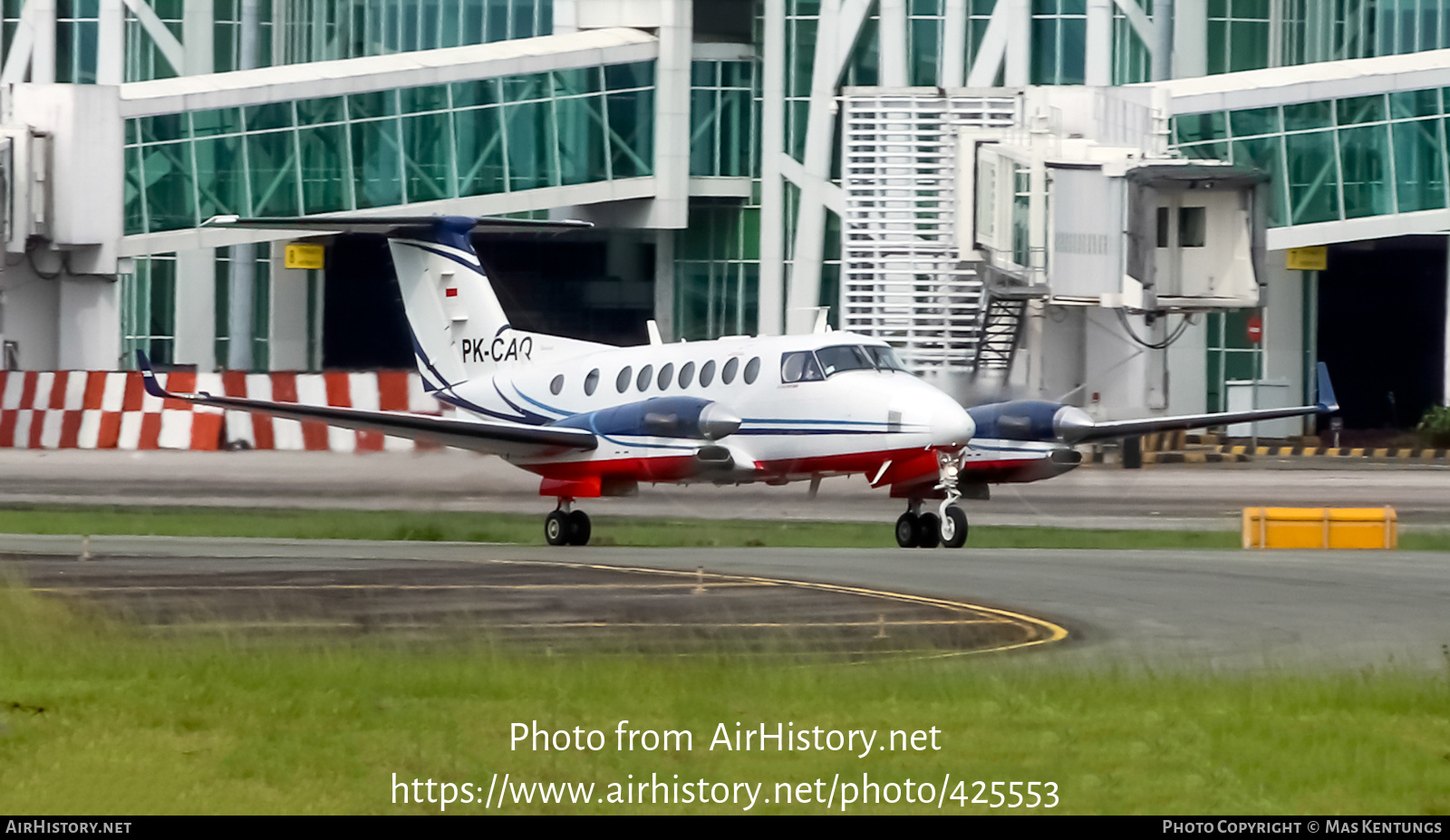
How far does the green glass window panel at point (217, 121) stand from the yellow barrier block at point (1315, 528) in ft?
100

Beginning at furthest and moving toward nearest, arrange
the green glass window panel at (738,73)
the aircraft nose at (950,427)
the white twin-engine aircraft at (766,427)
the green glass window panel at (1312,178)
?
the green glass window panel at (738,73)
the green glass window panel at (1312,178)
the white twin-engine aircraft at (766,427)
the aircraft nose at (950,427)

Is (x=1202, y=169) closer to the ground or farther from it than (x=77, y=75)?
closer to the ground

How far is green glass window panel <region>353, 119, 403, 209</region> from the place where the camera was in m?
52.9

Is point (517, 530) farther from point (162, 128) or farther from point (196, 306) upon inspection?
point (196, 306)

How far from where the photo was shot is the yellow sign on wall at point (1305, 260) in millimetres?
54125

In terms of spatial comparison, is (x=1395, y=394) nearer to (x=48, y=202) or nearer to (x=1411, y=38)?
(x=1411, y=38)

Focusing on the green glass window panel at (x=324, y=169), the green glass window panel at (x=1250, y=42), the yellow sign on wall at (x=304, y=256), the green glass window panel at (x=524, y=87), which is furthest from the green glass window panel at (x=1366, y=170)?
the yellow sign on wall at (x=304, y=256)

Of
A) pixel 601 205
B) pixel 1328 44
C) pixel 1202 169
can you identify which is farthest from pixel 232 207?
pixel 1328 44

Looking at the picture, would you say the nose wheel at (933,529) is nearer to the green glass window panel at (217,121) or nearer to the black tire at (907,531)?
the black tire at (907,531)

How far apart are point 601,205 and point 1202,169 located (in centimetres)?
2015

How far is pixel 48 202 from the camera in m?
49.1

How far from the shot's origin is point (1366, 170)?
165 feet

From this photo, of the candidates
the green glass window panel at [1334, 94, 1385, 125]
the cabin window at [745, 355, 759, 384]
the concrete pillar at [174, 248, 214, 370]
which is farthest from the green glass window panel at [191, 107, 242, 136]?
the cabin window at [745, 355, 759, 384]

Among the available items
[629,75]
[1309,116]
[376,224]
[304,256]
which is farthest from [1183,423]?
[304,256]
